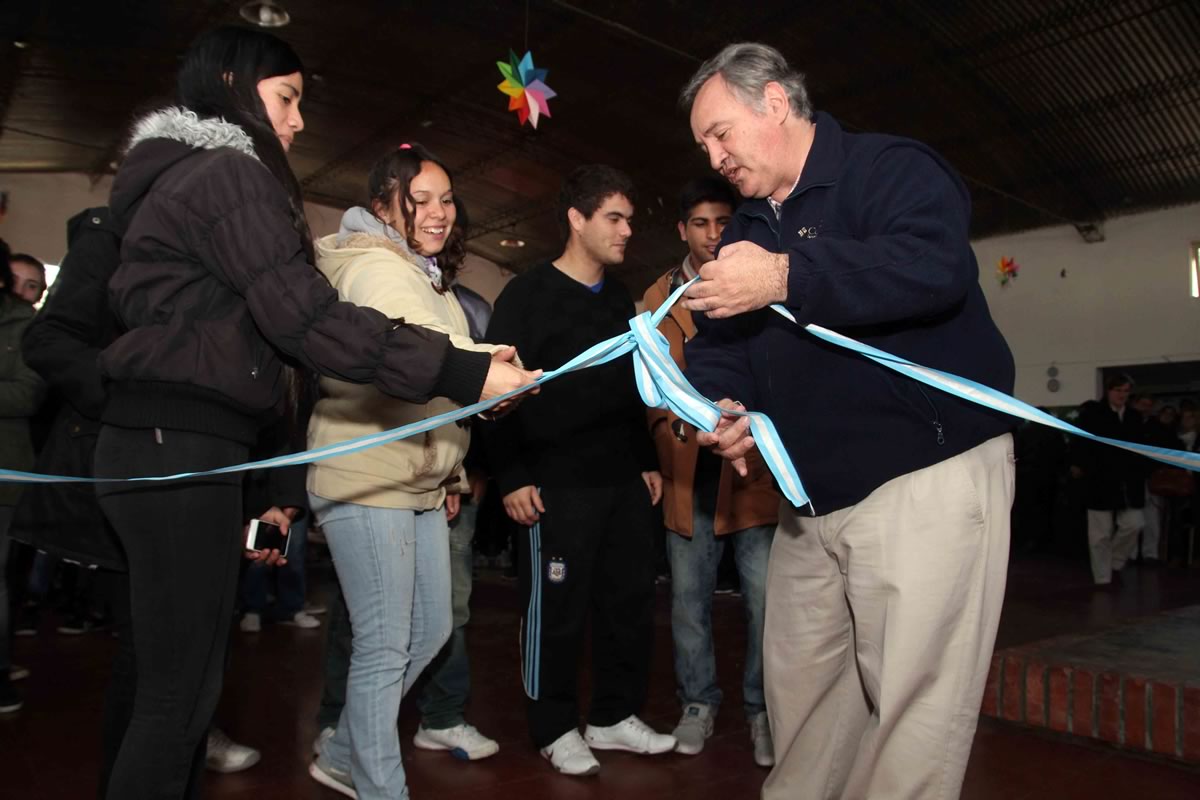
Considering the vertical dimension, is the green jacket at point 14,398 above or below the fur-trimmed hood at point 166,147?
below

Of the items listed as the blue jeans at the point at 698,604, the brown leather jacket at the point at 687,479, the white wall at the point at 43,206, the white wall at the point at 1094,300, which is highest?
the white wall at the point at 43,206

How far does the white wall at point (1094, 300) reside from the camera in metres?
11.6

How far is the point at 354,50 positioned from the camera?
34.1 ft

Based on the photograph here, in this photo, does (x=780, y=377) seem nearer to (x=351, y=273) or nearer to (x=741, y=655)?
(x=351, y=273)

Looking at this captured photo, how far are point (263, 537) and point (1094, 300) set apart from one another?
1280 centimetres

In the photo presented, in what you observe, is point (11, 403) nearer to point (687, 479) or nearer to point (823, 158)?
point (687, 479)

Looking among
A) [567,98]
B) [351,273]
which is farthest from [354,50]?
[351,273]

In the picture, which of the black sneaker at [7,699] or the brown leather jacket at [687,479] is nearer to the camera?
the brown leather jacket at [687,479]

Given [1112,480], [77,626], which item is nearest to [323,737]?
[77,626]

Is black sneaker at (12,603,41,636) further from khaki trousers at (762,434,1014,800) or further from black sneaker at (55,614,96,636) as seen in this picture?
khaki trousers at (762,434,1014,800)

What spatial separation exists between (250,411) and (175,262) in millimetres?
295

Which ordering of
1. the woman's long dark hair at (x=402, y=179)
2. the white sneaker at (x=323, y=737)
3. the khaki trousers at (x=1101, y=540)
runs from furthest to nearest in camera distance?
1. the khaki trousers at (x=1101, y=540)
2. the white sneaker at (x=323, y=737)
3. the woman's long dark hair at (x=402, y=179)

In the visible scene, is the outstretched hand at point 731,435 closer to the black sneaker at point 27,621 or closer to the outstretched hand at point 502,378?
the outstretched hand at point 502,378

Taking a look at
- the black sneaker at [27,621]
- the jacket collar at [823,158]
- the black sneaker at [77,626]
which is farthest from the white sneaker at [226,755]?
the black sneaker at [27,621]
